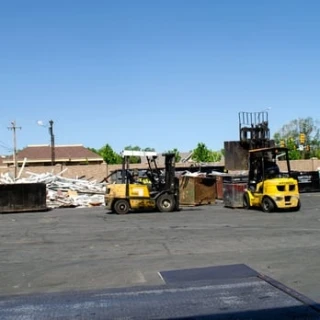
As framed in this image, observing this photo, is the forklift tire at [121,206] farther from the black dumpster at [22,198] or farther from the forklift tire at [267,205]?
the forklift tire at [267,205]

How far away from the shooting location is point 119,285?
8398 millimetres

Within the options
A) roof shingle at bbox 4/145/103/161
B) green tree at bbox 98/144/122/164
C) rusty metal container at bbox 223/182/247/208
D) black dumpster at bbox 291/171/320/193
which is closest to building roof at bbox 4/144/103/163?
roof shingle at bbox 4/145/103/161

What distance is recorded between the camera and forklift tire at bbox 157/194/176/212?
23.5m

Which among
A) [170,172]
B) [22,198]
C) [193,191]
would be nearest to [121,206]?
[170,172]

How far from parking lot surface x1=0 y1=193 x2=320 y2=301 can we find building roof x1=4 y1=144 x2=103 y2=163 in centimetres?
7101

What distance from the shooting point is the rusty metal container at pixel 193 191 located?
27.4m

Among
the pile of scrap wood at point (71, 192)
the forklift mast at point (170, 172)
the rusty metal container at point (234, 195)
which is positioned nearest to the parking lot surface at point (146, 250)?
the forklift mast at point (170, 172)

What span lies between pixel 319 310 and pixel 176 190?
1775 centimetres

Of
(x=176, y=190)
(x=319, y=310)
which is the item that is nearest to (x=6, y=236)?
(x=176, y=190)

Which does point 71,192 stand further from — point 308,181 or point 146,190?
point 308,181

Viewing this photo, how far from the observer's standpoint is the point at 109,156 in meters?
107

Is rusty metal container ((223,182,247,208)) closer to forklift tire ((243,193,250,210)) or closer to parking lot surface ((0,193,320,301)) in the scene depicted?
forklift tire ((243,193,250,210))

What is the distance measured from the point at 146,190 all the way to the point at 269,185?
5344 millimetres

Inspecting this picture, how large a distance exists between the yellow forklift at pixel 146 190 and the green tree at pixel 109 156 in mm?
80546
